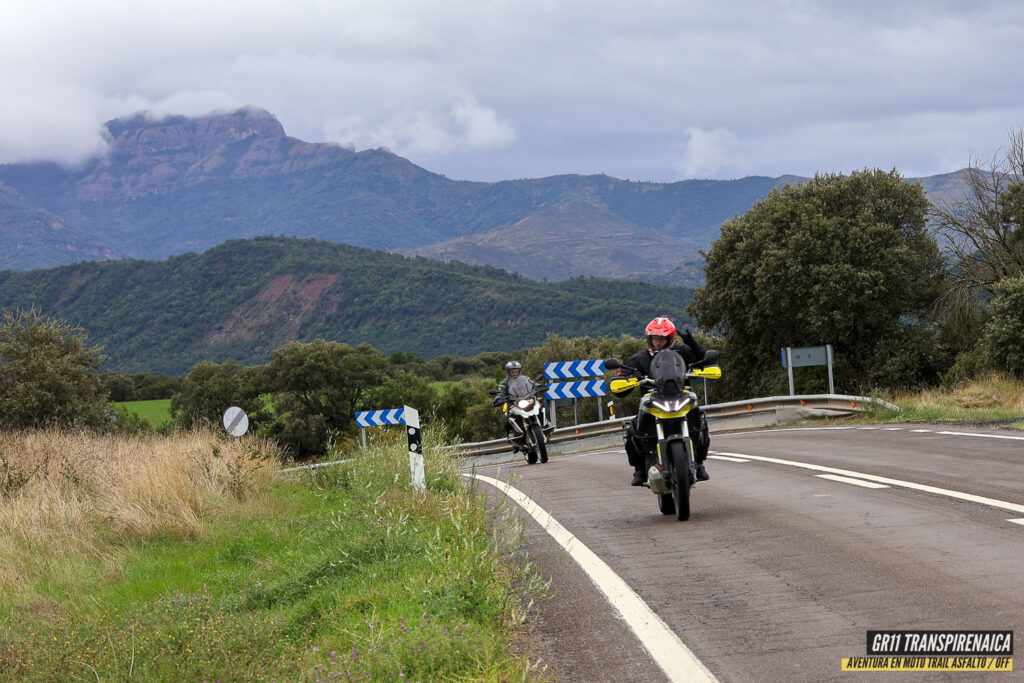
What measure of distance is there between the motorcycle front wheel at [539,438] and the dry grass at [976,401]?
7.98 metres

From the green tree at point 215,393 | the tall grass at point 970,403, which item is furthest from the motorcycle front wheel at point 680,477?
the green tree at point 215,393

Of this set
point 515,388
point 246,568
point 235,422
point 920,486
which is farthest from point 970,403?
point 246,568

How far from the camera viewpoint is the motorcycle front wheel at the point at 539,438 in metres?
19.9

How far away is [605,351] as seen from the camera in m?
81.4

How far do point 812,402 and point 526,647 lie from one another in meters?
23.3

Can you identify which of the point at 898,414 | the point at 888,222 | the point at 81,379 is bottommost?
the point at 898,414

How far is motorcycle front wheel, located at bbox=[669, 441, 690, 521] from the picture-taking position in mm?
8891

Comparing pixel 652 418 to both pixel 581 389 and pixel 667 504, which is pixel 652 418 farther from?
pixel 581 389

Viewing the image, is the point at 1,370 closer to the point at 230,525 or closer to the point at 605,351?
the point at 230,525

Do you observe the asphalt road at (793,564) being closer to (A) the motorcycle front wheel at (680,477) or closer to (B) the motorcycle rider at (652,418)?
(A) the motorcycle front wheel at (680,477)

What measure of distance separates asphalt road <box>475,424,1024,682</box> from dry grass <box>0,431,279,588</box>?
408 cm

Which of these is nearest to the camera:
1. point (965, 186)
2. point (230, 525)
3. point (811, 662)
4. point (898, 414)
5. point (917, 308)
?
point (811, 662)

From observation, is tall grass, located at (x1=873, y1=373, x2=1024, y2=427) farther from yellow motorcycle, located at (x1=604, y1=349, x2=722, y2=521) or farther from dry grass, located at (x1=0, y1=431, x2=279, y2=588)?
dry grass, located at (x1=0, y1=431, x2=279, y2=588)

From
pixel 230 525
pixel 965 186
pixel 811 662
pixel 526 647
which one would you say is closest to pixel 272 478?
pixel 230 525
